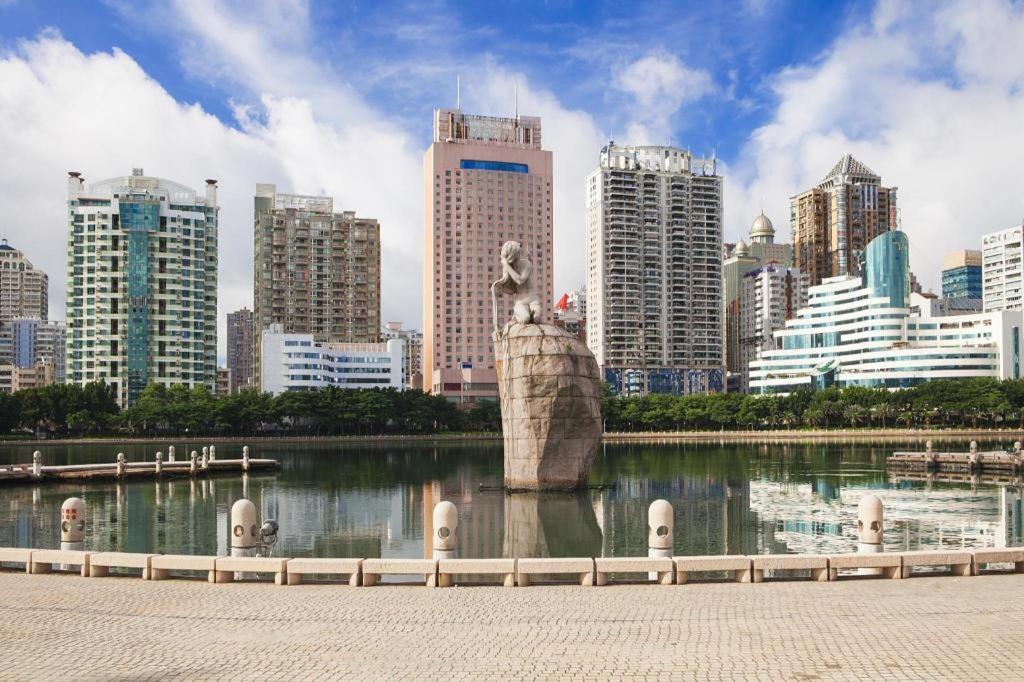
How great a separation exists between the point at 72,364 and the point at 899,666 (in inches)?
7570

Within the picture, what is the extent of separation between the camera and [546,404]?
49219 millimetres

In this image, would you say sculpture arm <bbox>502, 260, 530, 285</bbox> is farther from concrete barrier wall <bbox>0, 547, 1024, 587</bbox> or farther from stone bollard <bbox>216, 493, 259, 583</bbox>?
concrete barrier wall <bbox>0, 547, 1024, 587</bbox>

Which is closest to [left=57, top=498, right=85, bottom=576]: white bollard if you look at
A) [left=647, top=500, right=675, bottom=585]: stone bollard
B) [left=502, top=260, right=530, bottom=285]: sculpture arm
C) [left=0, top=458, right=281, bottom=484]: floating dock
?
[left=647, top=500, right=675, bottom=585]: stone bollard

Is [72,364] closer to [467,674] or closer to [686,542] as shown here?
[686,542]

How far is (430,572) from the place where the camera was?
2172 centimetres

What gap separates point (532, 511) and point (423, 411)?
392 feet

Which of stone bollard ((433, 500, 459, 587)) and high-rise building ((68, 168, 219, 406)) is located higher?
high-rise building ((68, 168, 219, 406))

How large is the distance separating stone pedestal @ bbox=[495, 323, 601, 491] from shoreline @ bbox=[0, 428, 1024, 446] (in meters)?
97.0

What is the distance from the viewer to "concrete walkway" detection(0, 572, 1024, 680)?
1487 cm

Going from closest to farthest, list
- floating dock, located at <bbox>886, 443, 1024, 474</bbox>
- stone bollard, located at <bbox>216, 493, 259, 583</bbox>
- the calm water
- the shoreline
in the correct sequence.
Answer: stone bollard, located at <bbox>216, 493, 259, 583</bbox>
the calm water
floating dock, located at <bbox>886, 443, 1024, 474</bbox>
the shoreline

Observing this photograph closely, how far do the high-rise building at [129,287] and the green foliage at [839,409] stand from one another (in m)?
83.3

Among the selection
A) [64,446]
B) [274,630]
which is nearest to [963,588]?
[274,630]

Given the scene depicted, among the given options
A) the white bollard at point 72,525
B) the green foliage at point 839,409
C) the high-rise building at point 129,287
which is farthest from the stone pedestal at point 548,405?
the high-rise building at point 129,287

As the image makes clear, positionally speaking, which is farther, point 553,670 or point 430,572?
point 430,572
